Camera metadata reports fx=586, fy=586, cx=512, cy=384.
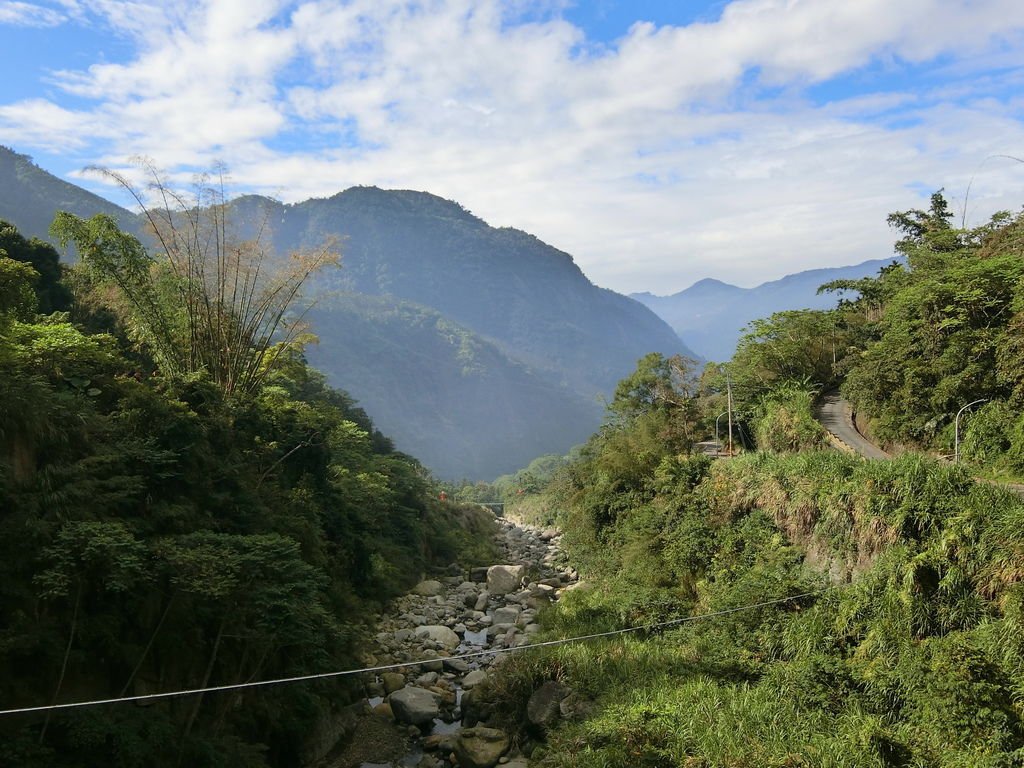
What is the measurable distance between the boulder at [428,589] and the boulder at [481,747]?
9774 mm

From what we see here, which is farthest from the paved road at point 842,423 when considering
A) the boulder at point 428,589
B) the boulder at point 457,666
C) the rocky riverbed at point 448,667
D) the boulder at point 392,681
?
the boulder at point 428,589

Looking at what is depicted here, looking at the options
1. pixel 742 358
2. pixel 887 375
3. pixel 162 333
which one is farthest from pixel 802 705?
pixel 742 358

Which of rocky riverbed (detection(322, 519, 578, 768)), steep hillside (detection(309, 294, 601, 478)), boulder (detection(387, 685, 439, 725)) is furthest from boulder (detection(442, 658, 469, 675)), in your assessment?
steep hillside (detection(309, 294, 601, 478))

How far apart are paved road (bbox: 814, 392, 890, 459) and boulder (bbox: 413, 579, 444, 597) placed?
45.9ft

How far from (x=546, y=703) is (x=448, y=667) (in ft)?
14.5

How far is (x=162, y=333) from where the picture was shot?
1356 cm

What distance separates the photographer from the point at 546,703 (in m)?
11.0

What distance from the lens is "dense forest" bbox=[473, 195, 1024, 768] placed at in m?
7.91

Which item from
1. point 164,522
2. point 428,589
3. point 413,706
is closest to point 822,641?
point 413,706

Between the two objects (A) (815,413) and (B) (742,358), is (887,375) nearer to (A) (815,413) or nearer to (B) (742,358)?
(A) (815,413)

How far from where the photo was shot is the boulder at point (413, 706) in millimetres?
11898

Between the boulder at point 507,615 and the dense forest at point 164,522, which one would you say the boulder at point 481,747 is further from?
the boulder at point 507,615

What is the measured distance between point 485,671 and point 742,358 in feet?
51.5

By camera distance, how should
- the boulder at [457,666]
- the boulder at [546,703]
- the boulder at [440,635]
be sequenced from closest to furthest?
the boulder at [546,703], the boulder at [457,666], the boulder at [440,635]
